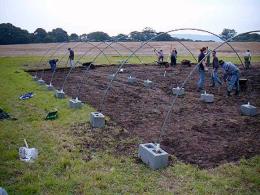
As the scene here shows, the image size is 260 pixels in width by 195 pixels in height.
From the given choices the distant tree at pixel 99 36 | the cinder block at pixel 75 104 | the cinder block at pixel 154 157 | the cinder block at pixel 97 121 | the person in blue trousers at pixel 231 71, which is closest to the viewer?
the cinder block at pixel 154 157

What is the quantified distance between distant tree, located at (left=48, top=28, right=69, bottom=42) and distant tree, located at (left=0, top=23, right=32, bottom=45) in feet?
18.4

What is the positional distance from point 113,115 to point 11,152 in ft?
14.8

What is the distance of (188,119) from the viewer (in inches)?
424

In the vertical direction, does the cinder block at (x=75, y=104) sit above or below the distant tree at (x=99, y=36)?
below

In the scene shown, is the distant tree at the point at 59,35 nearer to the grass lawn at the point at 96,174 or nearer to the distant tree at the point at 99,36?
the distant tree at the point at 99,36

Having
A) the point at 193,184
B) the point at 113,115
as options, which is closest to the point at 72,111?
the point at 113,115

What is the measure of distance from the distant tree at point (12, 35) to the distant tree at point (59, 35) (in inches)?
221

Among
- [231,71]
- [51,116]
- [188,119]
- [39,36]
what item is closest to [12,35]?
[39,36]

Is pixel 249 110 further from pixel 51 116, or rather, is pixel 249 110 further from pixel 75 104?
pixel 51 116

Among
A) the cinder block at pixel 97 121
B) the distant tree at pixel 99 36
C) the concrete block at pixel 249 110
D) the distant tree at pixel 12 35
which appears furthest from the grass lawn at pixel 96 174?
the distant tree at pixel 99 36

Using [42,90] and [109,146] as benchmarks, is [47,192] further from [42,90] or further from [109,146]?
[42,90]

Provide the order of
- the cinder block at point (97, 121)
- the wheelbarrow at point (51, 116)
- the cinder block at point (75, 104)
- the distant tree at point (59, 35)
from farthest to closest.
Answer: the distant tree at point (59, 35) → the cinder block at point (75, 104) → the wheelbarrow at point (51, 116) → the cinder block at point (97, 121)

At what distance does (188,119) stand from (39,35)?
6727cm

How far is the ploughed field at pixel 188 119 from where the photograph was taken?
7783 millimetres
